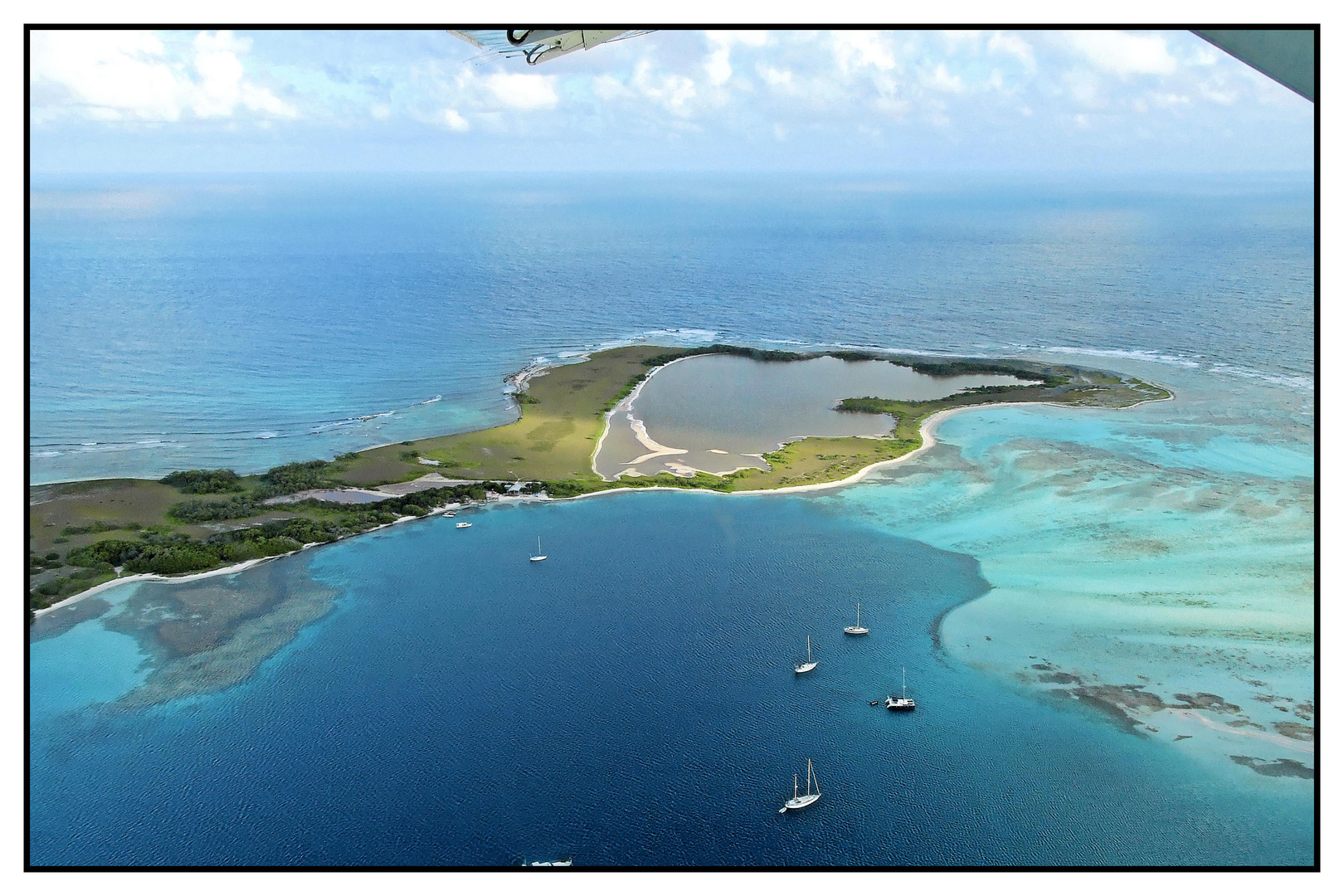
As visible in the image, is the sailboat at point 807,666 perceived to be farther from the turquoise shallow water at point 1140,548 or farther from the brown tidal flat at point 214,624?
the brown tidal flat at point 214,624

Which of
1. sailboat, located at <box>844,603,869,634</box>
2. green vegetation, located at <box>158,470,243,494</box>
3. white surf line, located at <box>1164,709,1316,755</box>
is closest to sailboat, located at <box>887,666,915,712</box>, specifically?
sailboat, located at <box>844,603,869,634</box>

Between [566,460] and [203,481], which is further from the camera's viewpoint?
[566,460]

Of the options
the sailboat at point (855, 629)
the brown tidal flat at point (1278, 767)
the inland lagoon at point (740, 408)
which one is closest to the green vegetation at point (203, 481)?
the inland lagoon at point (740, 408)

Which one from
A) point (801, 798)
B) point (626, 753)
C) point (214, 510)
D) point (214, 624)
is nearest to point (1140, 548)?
point (801, 798)

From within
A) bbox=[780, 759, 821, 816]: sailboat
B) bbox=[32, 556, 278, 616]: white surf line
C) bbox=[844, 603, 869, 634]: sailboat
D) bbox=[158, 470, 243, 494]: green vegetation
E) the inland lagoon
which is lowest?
bbox=[780, 759, 821, 816]: sailboat

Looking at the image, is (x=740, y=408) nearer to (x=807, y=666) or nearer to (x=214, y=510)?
(x=214, y=510)

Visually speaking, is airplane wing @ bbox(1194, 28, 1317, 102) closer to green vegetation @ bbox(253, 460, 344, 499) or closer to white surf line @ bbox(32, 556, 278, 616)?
white surf line @ bbox(32, 556, 278, 616)
